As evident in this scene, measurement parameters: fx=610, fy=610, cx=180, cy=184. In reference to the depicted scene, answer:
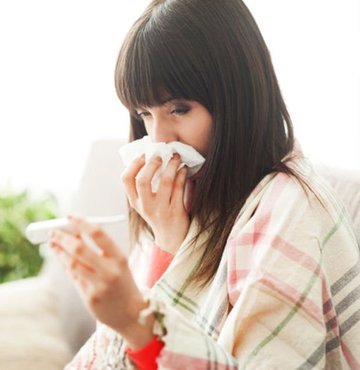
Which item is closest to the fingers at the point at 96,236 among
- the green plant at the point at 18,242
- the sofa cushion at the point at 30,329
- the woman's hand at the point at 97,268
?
the woman's hand at the point at 97,268

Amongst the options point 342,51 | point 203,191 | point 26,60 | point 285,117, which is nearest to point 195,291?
point 203,191

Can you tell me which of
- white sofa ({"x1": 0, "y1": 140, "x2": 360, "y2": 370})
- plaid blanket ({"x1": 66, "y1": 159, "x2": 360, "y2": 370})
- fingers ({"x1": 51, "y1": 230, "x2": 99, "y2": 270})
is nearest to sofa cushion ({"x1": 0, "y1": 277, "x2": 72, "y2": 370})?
white sofa ({"x1": 0, "y1": 140, "x2": 360, "y2": 370})

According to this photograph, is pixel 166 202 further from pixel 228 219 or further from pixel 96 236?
pixel 96 236

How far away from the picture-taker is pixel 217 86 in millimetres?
876

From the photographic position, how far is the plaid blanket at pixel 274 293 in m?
0.77

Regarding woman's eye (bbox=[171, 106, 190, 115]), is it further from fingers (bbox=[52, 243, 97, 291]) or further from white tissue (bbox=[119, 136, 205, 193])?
fingers (bbox=[52, 243, 97, 291])

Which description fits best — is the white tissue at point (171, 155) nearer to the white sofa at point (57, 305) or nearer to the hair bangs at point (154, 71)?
the hair bangs at point (154, 71)

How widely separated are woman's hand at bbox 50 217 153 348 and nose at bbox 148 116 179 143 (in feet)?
1.14

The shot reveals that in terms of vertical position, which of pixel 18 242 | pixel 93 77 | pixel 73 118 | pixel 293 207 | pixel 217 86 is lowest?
pixel 18 242

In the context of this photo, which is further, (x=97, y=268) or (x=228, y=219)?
(x=228, y=219)

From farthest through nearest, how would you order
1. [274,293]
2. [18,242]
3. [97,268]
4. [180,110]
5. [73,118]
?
1. [73,118]
2. [18,242]
3. [180,110]
4. [274,293]
5. [97,268]

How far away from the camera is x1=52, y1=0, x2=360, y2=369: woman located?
78 cm

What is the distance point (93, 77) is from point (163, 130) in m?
1.06

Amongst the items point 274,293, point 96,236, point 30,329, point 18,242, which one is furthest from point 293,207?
point 18,242
